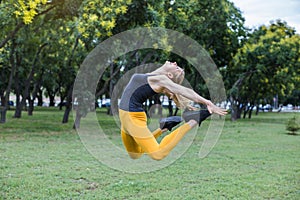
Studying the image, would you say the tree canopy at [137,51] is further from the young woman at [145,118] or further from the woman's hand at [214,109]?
the woman's hand at [214,109]

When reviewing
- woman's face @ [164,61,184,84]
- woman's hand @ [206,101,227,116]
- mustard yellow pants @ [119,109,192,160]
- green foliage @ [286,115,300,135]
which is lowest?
green foliage @ [286,115,300,135]

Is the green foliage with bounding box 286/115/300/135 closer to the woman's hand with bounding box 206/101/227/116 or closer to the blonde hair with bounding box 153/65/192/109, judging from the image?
the blonde hair with bounding box 153/65/192/109

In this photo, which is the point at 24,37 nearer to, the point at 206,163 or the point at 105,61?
the point at 105,61

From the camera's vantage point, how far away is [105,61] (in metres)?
11.9

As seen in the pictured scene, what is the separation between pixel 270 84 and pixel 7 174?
24699 millimetres

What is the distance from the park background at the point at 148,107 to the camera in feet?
23.4

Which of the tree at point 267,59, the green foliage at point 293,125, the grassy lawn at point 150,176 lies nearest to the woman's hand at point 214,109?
the grassy lawn at point 150,176

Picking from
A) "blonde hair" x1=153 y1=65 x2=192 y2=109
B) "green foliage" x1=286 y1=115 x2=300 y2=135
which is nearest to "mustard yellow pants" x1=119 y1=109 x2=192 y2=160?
"blonde hair" x1=153 y1=65 x2=192 y2=109

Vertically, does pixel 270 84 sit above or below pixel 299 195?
above

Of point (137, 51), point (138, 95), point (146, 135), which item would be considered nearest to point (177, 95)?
point (138, 95)

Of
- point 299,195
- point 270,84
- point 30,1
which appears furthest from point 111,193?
point 270,84

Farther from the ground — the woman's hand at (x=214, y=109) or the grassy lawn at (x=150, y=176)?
the woman's hand at (x=214, y=109)

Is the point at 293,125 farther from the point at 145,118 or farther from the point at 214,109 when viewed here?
the point at 214,109

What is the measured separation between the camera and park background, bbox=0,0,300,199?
712 cm
